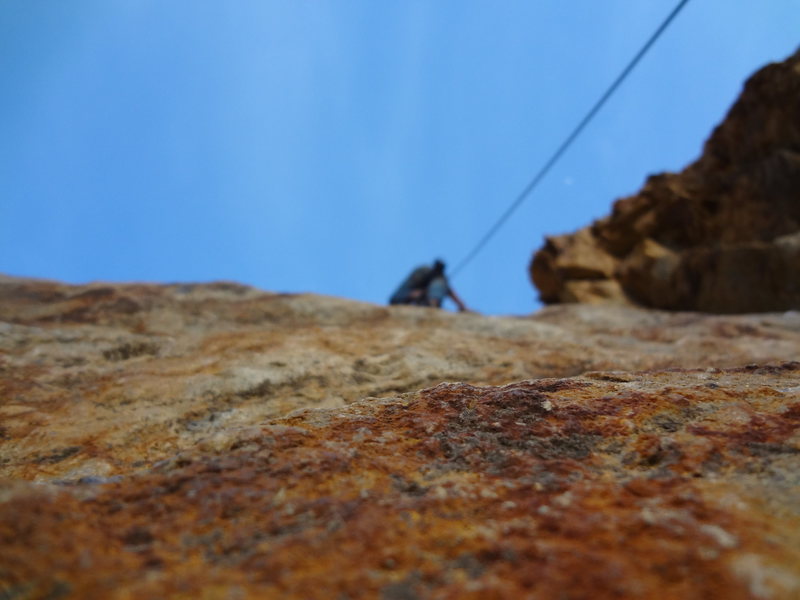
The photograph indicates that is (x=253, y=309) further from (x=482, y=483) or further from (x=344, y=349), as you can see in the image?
(x=482, y=483)

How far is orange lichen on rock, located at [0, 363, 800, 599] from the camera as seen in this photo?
760 millimetres

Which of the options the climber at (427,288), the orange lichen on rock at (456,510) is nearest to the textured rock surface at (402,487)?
the orange lichen on rock at (456,510)

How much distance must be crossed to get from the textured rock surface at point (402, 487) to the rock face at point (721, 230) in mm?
5308

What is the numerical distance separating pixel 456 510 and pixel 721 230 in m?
8.00

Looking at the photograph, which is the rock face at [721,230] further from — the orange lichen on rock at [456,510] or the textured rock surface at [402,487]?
the orange lichen on rock at [456,510]

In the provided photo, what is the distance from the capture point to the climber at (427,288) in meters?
7.58

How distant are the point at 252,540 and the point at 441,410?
68 centimetres

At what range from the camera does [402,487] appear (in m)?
1.08

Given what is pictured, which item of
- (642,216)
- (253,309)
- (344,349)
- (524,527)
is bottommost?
(524,527)

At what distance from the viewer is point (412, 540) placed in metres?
0.88

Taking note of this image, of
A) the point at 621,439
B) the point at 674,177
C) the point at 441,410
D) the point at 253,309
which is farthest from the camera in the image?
the point at 674,177

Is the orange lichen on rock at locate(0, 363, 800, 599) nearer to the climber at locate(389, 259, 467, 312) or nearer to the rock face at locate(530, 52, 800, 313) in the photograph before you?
the rock face at locate(530, 52, 800, 313)

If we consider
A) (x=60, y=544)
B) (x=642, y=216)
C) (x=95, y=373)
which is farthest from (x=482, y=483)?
(x=642, y=216)

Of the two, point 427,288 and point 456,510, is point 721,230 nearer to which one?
point 427,288
